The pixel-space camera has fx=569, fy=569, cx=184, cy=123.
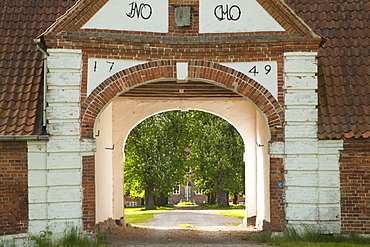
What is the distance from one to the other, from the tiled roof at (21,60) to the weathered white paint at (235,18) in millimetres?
3417

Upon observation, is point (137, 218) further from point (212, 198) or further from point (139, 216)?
point (212, 198)

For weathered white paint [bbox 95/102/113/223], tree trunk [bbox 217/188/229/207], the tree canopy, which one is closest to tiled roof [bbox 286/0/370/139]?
weathered white paint [bbox 95/102/113/223]

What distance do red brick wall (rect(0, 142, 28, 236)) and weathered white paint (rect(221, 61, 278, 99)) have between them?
474 cm

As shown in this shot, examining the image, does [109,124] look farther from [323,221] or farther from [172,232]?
[323,221]

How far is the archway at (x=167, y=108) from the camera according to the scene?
11.6 meters

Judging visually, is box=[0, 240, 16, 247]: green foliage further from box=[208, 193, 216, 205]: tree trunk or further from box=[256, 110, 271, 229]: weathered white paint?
box=[208, 193, 216, 205]: tree trunk

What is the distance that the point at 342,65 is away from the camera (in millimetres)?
12492

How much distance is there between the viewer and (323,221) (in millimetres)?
11555

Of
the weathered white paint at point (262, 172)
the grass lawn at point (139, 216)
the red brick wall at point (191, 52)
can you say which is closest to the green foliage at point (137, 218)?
the grass lawn at point (139, 216)

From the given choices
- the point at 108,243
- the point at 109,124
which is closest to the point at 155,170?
the point at 109,124

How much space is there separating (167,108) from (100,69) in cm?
554

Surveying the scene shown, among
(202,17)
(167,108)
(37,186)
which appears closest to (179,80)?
(202,17)

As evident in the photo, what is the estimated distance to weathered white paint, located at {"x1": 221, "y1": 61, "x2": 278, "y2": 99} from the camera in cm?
1171

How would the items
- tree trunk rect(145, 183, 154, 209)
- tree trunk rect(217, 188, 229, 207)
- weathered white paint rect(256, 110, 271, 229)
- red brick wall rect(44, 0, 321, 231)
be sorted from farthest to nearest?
tree trunk rect(217, 188, 229, 207) → tree trunk rect(145, 183, 154, 209) → weathered white paint rect(256, 110, 271, 229) → red brick wall rect(44, 0, 321, 231)
